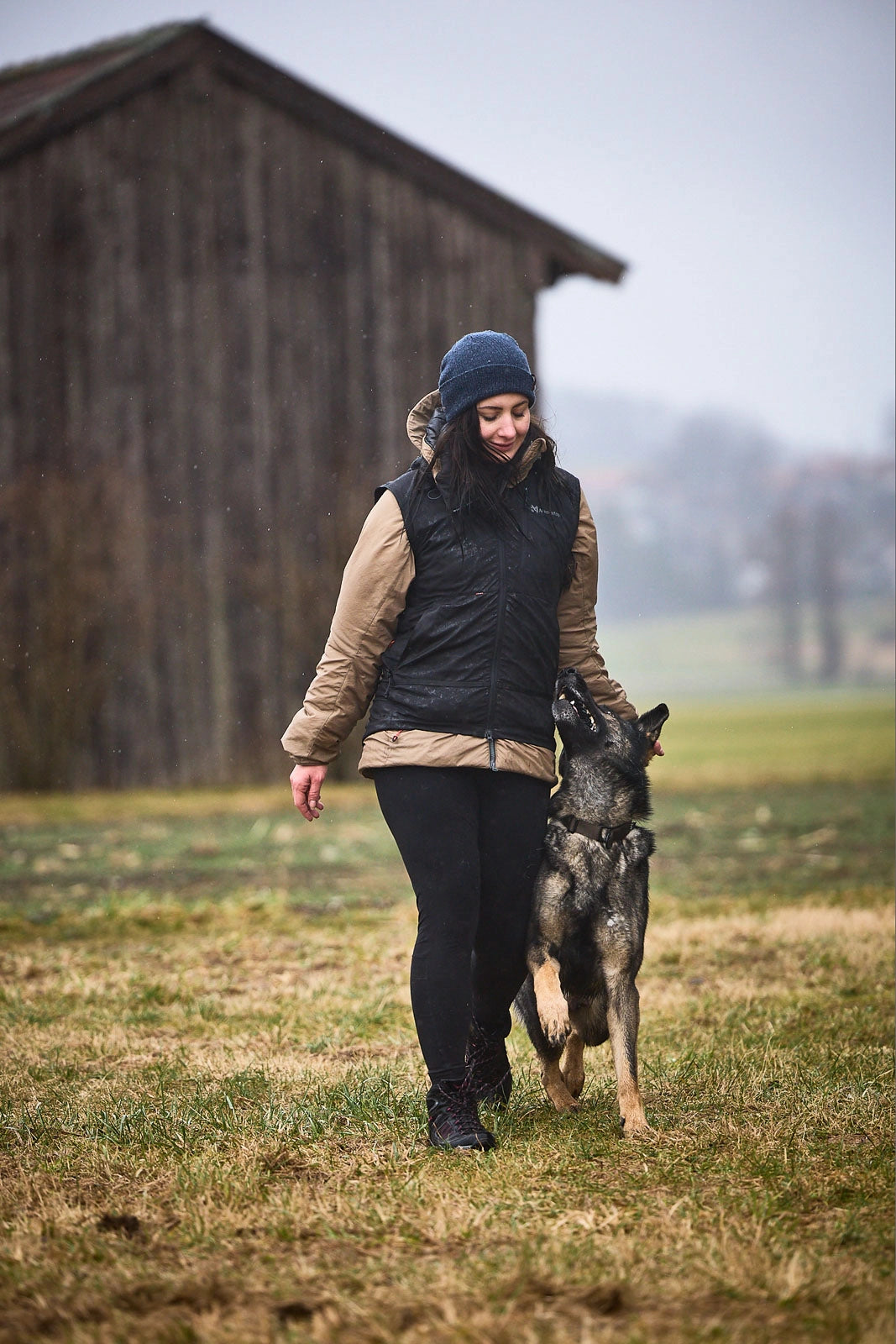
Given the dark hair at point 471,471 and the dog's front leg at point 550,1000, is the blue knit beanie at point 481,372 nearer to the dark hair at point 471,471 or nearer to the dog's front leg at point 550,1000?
the dark hair at point 471,471

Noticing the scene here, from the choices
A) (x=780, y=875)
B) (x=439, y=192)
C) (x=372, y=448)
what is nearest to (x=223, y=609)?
(x=372, y=448)

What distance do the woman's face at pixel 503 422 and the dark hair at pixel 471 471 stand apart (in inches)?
0.8

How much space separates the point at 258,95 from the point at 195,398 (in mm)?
Answer: 3480

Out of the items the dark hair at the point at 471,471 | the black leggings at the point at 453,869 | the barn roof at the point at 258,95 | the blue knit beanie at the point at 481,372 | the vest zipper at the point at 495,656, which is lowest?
the black leggings at the point at 453,869

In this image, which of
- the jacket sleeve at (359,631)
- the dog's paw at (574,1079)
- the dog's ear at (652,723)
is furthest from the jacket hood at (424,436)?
the dog's paw at (574,1079)

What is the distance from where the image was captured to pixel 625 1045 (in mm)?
4289

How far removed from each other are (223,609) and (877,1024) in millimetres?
11702

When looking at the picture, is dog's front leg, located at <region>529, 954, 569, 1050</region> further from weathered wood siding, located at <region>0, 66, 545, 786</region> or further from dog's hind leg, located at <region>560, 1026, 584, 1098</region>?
weathered wood siding, located at <region>0, 66, 545, 786</region>

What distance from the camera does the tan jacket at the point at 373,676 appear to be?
4.18 meters

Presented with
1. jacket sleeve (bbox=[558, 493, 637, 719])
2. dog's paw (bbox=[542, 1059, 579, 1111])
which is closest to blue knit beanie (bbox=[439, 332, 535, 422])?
jacket sleeve (bbox=[558, 493, 637, 719])

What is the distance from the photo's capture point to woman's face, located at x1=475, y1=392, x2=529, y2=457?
427cm

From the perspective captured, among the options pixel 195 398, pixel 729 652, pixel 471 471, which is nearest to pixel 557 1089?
pixel 471 471

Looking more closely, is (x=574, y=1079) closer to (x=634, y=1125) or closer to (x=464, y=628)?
(x=634, y=1125)

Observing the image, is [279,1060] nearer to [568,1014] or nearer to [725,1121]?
[568,1014]
